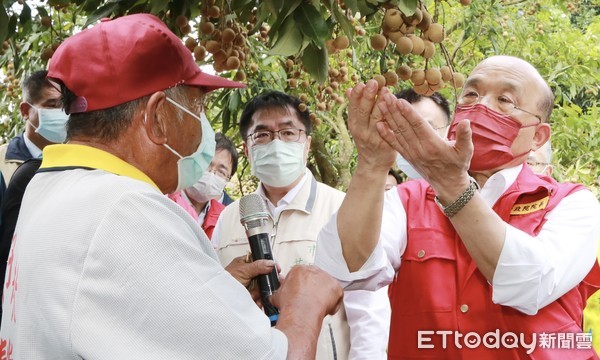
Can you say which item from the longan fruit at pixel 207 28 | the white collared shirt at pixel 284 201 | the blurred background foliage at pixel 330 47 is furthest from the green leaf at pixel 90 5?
the white collared shirt at pixel 284 201

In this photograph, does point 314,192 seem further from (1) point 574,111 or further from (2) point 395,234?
(1) point 574,111

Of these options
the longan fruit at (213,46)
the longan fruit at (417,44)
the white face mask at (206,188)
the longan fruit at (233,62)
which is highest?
the longan fruit at (417,44)

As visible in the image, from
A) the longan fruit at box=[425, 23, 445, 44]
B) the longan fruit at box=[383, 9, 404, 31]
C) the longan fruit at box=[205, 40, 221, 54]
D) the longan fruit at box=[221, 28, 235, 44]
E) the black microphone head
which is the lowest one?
the black microphone head

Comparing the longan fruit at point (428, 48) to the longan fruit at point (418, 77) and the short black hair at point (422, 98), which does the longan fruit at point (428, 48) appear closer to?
the longan fruit at point (418, 77)

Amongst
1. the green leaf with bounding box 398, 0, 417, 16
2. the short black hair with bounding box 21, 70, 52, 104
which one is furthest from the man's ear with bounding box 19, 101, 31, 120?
the green leaf with bounding box 398, 0, 417, 16

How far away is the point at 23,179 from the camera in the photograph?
2961 mm

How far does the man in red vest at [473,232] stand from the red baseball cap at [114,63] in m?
0.54

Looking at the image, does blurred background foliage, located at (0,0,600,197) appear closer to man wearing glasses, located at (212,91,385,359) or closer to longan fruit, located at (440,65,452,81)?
longan fruit, located at (440,65,452,81)

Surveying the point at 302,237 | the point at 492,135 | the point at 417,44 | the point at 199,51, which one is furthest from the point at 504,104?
the point at 199,51

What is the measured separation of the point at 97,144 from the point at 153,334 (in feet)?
1.60

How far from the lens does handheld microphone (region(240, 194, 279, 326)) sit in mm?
1900

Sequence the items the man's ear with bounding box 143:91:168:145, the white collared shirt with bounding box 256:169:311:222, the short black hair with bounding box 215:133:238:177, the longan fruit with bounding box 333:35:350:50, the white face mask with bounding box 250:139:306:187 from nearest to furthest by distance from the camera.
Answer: the man's ear with bounding box 143:91:168:145 → the longan fruit with bounding box 333:35:350:50 → the white collared shirt with bounding box 256:169:311:222 → the white face mask with bounding box 250:139:306:187 → the short black hair with bounding box 215:133:238:177

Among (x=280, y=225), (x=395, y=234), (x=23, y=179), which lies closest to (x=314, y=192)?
(x=280, y=225)

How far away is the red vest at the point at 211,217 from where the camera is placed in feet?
13.5
